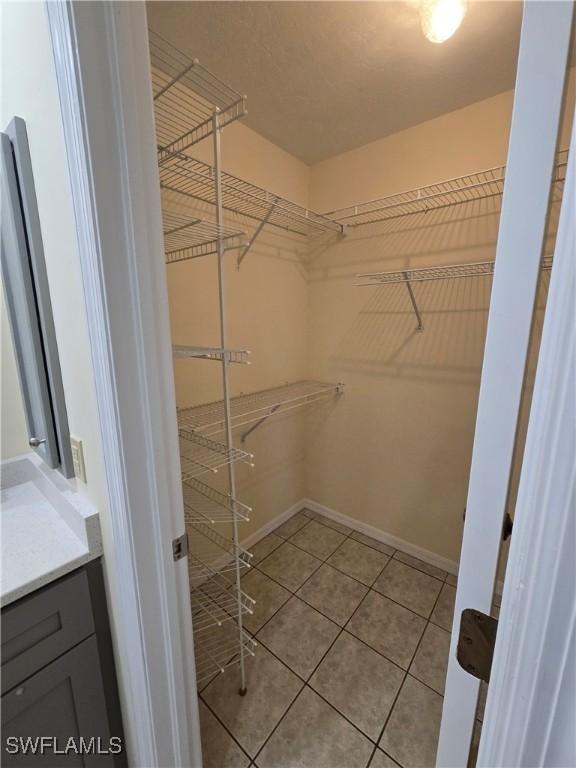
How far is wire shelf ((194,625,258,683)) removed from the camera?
141 centimetres

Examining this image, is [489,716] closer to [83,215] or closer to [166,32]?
[83,215]

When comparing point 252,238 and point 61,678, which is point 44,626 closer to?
point 61,678

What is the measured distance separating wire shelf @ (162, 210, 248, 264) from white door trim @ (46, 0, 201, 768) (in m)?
0.50

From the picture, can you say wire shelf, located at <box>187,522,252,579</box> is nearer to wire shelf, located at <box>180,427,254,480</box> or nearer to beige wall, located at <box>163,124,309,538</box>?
beige wall, located at <box>163,124,309,538</box>

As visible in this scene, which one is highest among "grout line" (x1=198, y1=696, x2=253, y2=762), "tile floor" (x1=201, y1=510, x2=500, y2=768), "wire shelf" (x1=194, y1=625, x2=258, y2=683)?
"wire shelf" (x1=194, y1=625, x2=258, y2=683)

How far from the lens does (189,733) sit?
935mm

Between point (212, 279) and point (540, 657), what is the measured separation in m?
1.69

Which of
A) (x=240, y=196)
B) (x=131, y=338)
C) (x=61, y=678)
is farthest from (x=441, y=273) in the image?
(x=61, y=678)

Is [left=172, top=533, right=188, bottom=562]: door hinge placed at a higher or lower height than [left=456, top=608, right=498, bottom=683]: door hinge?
lower

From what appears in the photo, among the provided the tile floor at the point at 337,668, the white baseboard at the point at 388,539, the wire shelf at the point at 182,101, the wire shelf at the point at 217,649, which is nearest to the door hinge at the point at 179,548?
the wire shelf at the point at 217,649

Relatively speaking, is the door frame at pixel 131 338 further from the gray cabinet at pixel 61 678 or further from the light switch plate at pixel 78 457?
the light switch plate at pixel 78 457

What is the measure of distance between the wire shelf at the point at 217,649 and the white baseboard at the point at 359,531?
61 centimetres

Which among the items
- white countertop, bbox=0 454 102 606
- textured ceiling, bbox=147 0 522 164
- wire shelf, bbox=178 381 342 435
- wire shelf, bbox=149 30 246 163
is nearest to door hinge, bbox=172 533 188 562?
white countertop, bbox=0 454 102 606

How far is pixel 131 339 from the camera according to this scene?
666 millimetres
